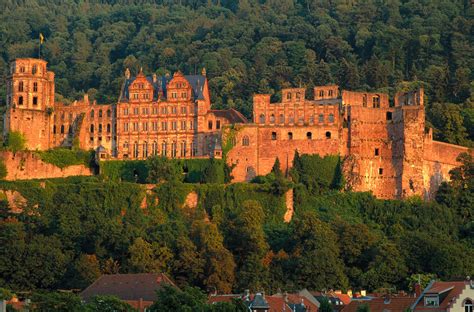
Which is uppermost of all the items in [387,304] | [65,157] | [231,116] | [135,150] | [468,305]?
[231,116]

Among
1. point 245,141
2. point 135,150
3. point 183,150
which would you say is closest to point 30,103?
point 135,150

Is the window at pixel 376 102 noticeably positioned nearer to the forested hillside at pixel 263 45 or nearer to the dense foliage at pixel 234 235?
the dense foliage at pixel 234 235

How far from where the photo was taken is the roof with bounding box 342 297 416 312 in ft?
214

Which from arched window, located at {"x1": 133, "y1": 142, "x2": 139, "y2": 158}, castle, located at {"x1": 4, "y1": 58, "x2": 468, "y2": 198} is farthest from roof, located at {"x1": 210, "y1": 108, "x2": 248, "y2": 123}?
arched window, located at {"x1": 133, "y1": 142, "x2": 139, "y2": 158}

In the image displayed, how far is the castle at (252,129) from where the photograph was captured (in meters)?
98.2

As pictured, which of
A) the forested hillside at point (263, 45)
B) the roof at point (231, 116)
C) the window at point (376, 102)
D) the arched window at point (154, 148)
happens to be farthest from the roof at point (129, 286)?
the forested hillside at point (263, 45)

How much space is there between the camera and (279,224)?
95.1 metres

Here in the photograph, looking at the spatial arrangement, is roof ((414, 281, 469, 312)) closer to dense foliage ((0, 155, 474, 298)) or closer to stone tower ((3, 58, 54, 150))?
dense foliage ((0, 155, 474, 298))

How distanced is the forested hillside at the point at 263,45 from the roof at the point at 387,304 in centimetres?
4127

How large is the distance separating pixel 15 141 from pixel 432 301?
44842mm

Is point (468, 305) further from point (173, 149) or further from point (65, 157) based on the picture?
A: point (65, 157)

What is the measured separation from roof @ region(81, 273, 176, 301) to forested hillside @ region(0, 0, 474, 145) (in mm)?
36312

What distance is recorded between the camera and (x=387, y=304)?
66.0 m

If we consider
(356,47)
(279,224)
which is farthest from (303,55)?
(279,224)
